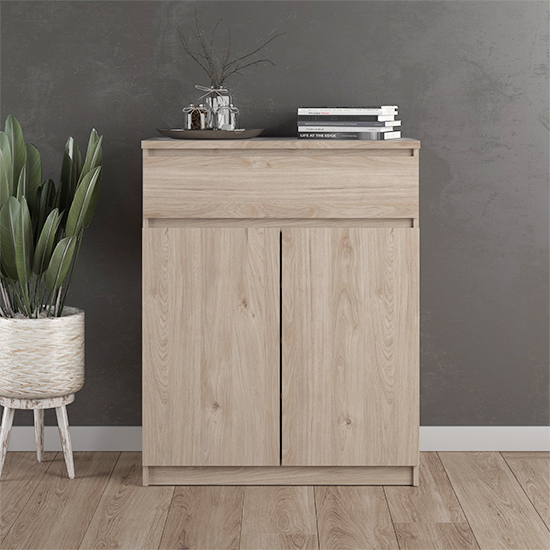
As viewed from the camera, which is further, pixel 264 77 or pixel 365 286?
pixel 264 77

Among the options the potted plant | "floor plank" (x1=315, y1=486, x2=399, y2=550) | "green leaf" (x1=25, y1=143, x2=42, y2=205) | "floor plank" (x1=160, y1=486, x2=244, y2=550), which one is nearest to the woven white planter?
the potted plant

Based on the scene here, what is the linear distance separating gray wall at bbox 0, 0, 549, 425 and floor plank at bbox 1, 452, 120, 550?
12.5 inches

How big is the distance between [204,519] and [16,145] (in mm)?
1459

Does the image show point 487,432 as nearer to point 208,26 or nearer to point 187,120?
point 187,120

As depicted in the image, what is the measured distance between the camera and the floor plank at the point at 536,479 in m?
2.54

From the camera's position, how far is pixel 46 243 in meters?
2.60

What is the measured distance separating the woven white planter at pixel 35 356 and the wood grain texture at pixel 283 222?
51 centimetres

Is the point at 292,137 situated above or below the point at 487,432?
above

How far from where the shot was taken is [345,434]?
8.69 feet

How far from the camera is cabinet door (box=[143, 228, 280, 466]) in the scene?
2584 millimetres

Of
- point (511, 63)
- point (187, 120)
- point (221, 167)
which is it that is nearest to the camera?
point (221, 167)

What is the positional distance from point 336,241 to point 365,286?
0.19 m

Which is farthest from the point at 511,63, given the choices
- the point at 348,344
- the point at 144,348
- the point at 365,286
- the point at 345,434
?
the point at 144,348

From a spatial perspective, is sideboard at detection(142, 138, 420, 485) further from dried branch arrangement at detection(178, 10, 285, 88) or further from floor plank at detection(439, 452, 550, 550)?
dried branch arrangement at detection(178, 10, 285, 88)
